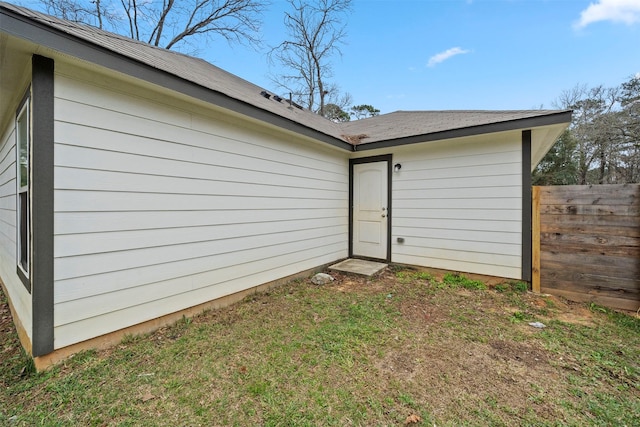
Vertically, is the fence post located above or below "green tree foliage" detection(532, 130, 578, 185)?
below

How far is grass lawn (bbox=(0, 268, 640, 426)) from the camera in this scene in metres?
1.59

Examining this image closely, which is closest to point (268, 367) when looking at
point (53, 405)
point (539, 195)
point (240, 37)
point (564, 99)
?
point (53, 405)

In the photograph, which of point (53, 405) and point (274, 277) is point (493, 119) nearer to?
point (274, 277)

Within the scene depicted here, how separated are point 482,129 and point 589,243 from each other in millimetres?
2054

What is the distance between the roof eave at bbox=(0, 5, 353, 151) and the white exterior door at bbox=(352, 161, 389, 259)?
270 centimetres

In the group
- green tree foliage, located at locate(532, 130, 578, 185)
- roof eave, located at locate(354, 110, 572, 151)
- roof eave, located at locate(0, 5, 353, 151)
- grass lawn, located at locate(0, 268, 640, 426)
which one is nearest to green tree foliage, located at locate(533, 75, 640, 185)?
green tree foliage, located at locate(532, 130, 578, 185)

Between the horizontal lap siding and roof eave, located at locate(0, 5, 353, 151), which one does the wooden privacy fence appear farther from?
roof eave, located at locate(0, 5, 353, 151)

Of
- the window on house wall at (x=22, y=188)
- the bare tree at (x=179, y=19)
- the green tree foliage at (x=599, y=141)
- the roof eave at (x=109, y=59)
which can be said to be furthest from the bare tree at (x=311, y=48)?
the green tree foliage at (x=599, y=141)

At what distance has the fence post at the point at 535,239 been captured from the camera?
372 cm

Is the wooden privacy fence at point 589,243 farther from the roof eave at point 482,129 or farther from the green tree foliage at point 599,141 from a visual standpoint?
the green tree foliage at point 599,141

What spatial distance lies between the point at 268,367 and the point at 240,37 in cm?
1065

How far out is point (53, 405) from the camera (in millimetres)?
1647

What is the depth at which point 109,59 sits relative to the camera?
6.91 ft

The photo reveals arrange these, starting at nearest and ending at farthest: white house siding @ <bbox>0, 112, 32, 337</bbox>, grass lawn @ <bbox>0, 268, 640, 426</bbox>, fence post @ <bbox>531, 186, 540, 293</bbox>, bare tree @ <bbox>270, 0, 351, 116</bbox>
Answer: grass lawn @ <bbox>0, 268, 640, 426</bbox>, white house siding @ <bbox>0, 112, 32, 337</bbox>, fence post @ <bbox>531, 186, 540, 293</bbox>, bare tree @ <bbox>270, 0, 351, 116</bbox>
